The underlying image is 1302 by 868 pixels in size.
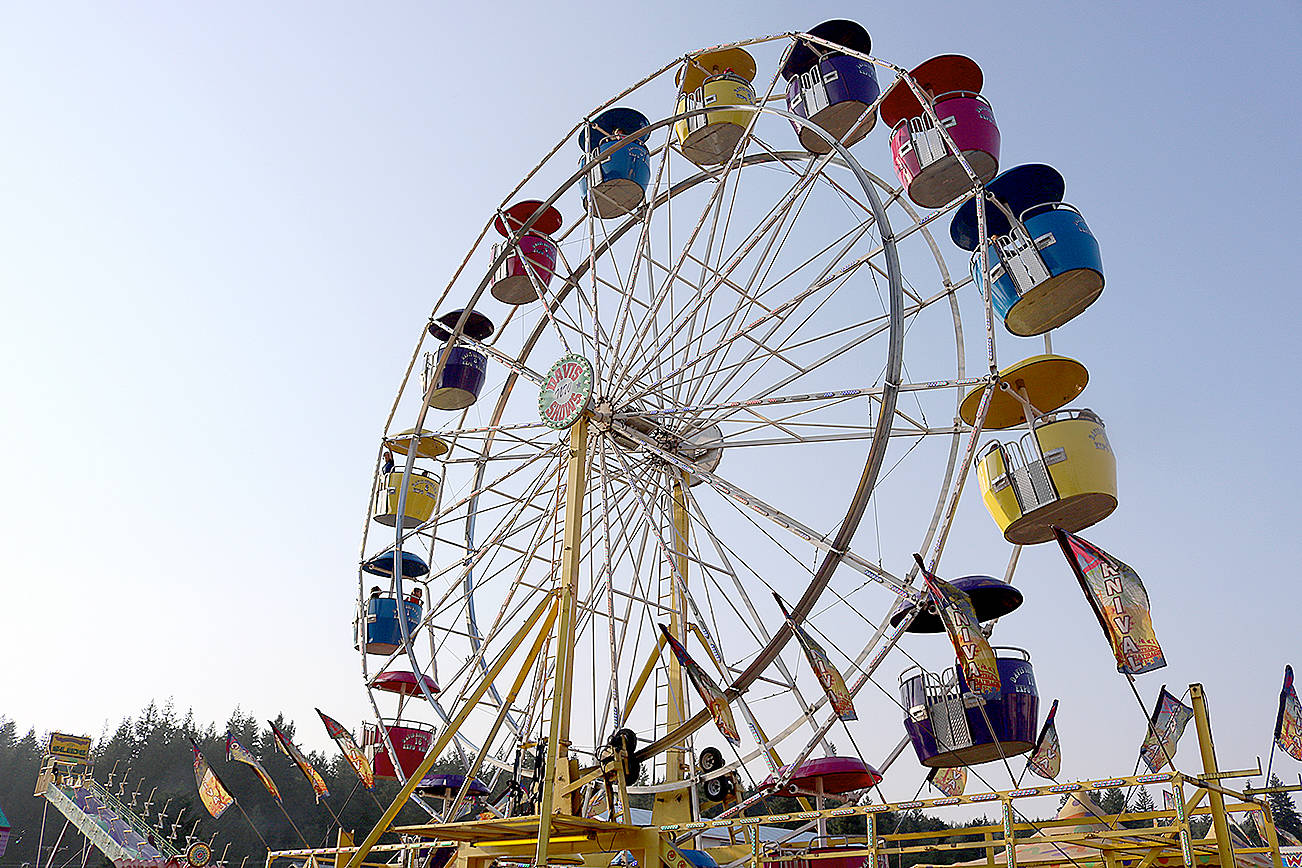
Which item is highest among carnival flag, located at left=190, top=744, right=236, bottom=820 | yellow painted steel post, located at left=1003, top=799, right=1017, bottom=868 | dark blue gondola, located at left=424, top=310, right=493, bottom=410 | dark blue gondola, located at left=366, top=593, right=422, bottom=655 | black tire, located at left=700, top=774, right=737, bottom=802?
dark blue gondola, located at left=424, top=310, right=493, bottom=410

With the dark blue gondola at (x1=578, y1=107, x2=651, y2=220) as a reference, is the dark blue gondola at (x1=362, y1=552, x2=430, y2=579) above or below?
below

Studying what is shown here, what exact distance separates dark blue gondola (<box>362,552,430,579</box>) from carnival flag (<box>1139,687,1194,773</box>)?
29.2ft

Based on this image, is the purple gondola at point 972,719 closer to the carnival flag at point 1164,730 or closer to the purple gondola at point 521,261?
the carnival flag at point 1164,730

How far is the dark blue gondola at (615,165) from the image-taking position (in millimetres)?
12273

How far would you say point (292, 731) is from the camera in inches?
2100

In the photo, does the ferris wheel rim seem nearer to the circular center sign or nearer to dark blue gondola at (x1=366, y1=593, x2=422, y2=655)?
dark blue gondola at (x1=366, y1=593, x2=422, y2=655)

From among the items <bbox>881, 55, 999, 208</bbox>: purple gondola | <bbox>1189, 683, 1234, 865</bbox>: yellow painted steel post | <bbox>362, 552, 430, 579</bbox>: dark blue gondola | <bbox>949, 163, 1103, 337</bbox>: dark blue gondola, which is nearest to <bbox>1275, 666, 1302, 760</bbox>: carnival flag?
<bbox>1189, 683, 1234, 865</bbox>: yellow painted steel post

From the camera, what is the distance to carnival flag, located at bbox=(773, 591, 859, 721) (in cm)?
792

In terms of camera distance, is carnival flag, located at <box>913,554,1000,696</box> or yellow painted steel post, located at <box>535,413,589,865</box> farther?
yellow painted steel post, located at <box>535,413,589,865</box>

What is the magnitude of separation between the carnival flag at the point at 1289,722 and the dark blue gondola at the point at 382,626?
9088mm

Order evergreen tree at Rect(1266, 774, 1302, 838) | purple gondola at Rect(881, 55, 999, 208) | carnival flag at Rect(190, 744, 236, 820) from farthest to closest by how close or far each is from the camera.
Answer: evergreen tree at Rect(1266, 774, 1302, 838)
carnival flag at Rect(190, 744, 236, 820)
purple gondola at Rect(881, 55, 999, 208)

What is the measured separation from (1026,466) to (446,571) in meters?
7.44

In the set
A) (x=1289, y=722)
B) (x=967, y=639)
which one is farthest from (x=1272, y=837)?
(x=967, y=639)

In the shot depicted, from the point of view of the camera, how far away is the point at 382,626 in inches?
488
